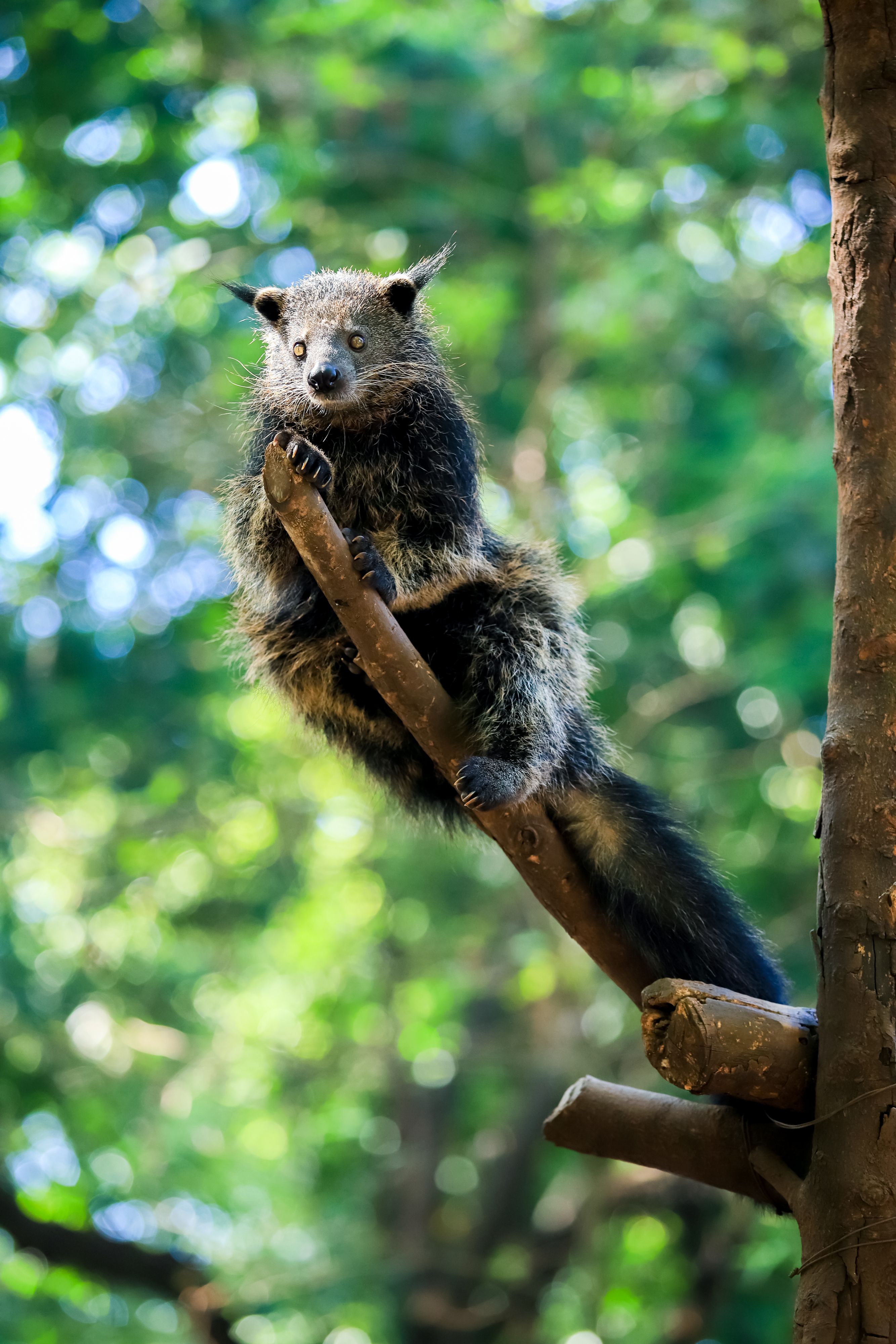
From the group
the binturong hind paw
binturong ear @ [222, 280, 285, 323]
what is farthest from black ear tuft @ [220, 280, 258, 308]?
the binturong hind paw

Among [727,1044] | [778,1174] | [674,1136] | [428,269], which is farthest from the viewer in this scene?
[428,269]

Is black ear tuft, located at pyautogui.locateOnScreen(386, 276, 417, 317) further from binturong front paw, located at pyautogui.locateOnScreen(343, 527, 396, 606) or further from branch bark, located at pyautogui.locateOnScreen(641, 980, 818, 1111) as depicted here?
branch bark, located at pyautogui.locateOnScreen(641, 980, 818, 1111)

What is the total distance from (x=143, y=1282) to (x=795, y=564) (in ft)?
20.0

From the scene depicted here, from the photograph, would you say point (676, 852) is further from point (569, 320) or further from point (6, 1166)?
point (6, 1166)

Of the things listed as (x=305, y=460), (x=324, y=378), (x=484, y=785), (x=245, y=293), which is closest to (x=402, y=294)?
(x=245, y=293)

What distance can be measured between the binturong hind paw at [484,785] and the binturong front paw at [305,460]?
0.86 meters


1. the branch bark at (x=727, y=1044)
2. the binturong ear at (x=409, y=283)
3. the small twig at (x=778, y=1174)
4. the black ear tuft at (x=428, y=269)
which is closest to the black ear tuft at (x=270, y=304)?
the binturong ear at (x=409, y=283)

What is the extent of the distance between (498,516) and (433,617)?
10.0ft

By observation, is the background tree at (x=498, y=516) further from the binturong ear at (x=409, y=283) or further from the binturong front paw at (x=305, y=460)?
the binturong front paw at (x=305, y=460)

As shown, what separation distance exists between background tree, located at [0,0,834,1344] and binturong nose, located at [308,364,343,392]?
343cm

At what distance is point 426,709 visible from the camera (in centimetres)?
332

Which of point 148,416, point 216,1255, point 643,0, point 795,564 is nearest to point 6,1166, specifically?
point 216,1255

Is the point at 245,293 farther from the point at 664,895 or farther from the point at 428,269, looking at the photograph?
the point at 664,895

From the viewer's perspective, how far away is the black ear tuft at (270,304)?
166 inches
